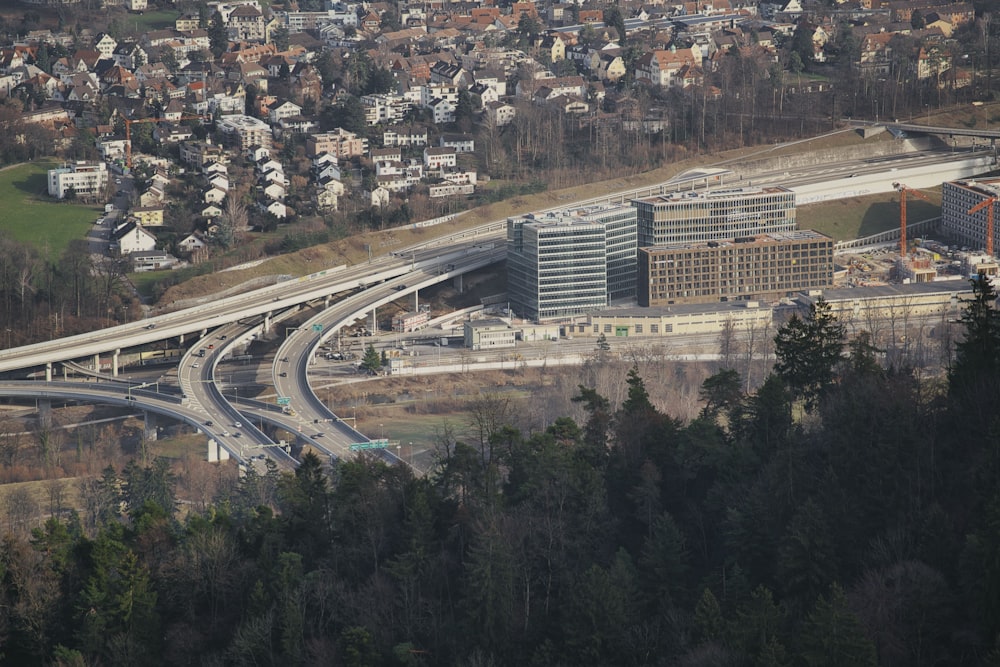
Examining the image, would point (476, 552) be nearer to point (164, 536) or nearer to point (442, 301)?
point (164, 536)

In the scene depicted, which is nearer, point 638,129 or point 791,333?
point 791,333

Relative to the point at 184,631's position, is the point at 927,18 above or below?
above

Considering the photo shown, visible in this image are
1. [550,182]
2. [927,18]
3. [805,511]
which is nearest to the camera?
[805,511]

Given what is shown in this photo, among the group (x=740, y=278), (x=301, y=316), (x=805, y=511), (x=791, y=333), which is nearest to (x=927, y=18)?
(x=740, y=278)

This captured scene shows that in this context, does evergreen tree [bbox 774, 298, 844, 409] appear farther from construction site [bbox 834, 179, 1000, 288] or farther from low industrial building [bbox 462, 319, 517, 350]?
construction site [bbox 834, 179, 1000, 288]

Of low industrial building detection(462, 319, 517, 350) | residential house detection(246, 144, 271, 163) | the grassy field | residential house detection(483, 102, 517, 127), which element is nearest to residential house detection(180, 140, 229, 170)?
residential house detection(246, 144, 271, 163)

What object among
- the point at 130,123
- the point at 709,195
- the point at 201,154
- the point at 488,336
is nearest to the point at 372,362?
the point at 488,336

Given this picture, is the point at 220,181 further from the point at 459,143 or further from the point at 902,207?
the point at 902,207

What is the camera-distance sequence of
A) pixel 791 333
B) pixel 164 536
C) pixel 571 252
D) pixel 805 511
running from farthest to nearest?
pixel 571 252
pixel 791 333
pixel 164 536
pixel 805 511
